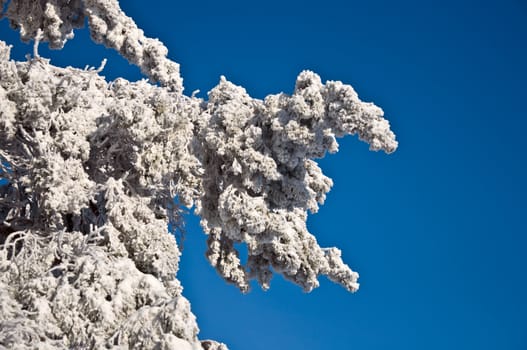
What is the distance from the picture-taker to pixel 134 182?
14.5 metres

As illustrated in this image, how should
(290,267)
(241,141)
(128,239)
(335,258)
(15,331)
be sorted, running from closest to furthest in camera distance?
1. (15,331)
2. (128,239)
3. (241,141)
4. (290,267)
5. (335,258)

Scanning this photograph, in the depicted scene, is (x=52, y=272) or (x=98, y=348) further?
(x=52, y=272)

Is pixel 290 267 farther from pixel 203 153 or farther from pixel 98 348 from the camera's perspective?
pixel 98 348

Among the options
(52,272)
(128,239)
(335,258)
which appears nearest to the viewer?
(52,272)

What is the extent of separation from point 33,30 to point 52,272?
7.71 metres

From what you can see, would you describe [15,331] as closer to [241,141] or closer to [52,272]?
[52,272]

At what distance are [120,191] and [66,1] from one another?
6452mm

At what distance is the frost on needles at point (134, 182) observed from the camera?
448 inches

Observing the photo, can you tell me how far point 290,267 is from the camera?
1655 centimetres

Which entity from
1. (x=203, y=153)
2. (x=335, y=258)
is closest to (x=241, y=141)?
(x=203, y=153)

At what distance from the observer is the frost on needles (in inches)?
448

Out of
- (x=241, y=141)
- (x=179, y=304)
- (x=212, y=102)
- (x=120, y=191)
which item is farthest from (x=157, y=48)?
(x=179, y=304)

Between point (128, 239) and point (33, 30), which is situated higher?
point (33, 30)

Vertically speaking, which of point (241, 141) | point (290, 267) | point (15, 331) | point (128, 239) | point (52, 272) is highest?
point (241, 141)
